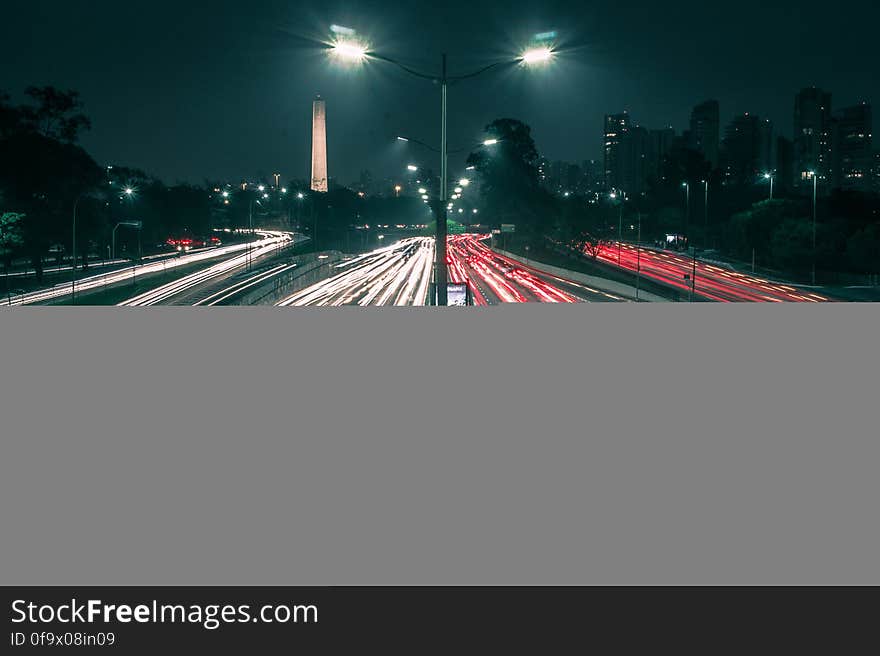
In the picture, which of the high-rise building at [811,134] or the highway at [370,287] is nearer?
the highway at [370,287]

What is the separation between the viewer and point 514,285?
93.5 ft

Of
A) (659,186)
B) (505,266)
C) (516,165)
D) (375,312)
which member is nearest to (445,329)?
(375,312)

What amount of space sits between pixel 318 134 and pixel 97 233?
58685 mm

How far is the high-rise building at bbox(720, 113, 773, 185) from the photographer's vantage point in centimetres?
8369

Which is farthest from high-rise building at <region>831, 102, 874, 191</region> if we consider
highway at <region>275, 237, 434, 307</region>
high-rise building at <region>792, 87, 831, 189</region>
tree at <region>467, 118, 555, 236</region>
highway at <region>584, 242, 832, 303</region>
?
highway at <region>275, 237, 434, 307</region>

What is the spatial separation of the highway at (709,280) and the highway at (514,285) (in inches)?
110

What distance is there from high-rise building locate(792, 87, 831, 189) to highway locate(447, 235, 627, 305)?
33.8m

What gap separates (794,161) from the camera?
84.2 meters

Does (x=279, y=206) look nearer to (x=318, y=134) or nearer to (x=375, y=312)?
(x=318, y=134)

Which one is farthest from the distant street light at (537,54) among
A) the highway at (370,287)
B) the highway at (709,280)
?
the highway at (709,280)

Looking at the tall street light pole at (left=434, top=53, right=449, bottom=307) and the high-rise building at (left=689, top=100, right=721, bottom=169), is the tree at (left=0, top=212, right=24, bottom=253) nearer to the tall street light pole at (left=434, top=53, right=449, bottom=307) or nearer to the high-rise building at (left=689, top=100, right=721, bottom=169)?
the tall street light pole at (left=434, top=53, right=449, bottom=307)

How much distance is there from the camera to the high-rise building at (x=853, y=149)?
72.2m

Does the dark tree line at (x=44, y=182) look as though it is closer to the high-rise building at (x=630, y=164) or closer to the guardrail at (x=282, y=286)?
the guardrail at (x=282, y=286)
